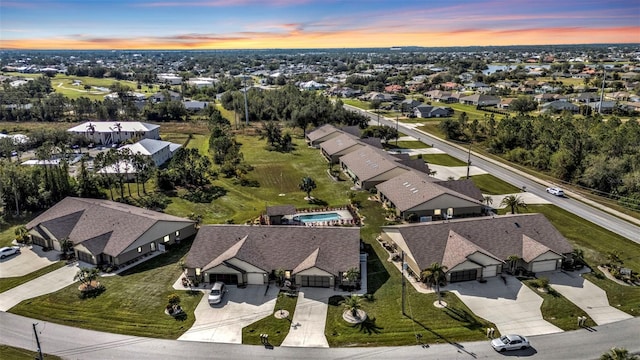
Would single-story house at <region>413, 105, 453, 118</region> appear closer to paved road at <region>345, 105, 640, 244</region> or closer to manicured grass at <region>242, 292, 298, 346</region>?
paved road at <region>345, 105, 640, 244</region>

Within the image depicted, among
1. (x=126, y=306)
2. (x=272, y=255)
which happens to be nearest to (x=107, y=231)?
(x=126, y=306)

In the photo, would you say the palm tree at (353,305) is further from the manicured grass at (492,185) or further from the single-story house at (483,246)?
the manicured grass at (492,185)

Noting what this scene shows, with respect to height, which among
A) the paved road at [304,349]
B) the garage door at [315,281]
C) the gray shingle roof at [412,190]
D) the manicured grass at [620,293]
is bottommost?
the paved road at [304,349]

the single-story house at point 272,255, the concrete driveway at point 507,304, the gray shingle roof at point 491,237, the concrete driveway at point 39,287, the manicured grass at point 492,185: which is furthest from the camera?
the manicured grass at point 492,185

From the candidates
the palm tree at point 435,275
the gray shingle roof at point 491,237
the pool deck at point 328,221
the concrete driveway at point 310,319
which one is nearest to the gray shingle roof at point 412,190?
the pool deck at point 328,221

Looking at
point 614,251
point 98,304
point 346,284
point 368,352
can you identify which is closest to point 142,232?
point 98,304

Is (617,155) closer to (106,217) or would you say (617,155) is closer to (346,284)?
(346,284)
